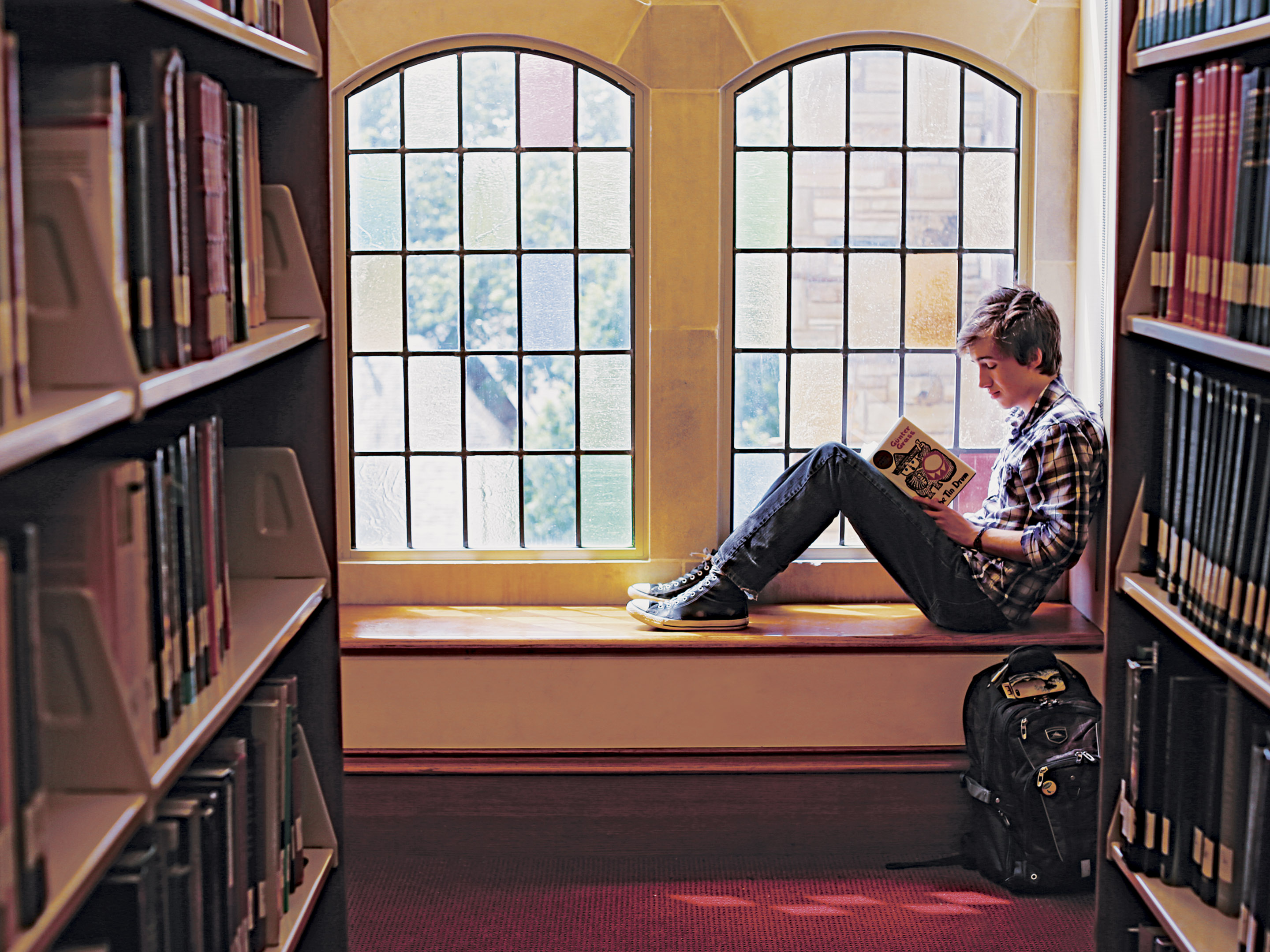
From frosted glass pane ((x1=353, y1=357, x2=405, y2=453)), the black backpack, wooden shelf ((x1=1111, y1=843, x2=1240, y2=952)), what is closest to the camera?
wooden shelf ((x1=1111, y1=843, x2=1240, y2=952))

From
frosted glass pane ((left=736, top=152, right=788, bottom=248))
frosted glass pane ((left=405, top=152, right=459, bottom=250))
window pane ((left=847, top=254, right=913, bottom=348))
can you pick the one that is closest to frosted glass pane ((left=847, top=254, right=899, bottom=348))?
window pane ((left=847, top=254, right=913, bottom=348))

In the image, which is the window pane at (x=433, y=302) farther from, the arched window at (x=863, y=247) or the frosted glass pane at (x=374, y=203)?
the arched window at (x=863, y=247)

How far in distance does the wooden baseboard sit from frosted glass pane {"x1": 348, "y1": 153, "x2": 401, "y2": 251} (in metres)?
1.42

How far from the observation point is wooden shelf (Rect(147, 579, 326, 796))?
4.46ft

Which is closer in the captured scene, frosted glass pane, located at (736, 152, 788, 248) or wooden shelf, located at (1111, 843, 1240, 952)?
wooden shelf, located at (1111, 843, 1240, 952)

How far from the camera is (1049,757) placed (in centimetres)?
295

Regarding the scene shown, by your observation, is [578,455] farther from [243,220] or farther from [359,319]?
[243,220]

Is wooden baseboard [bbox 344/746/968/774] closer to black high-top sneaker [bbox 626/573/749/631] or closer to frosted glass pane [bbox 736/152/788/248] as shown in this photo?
black high-top sneaker [bbox 626/573/749/631]

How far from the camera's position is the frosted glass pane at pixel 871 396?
369cm

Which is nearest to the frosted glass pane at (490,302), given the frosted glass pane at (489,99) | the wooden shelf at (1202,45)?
the frosted glass pane at (489,99)

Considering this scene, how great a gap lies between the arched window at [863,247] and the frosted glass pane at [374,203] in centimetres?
97

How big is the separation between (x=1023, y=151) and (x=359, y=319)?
1.96 meters

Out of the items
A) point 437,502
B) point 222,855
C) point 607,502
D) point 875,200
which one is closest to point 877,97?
point 875,200

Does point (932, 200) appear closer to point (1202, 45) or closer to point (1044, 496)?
point (1044, 496)
